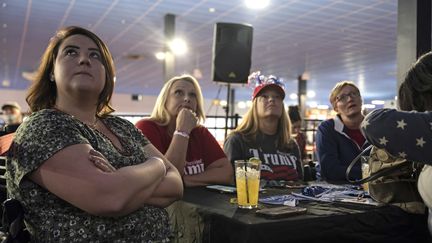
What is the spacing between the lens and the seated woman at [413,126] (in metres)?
1.23

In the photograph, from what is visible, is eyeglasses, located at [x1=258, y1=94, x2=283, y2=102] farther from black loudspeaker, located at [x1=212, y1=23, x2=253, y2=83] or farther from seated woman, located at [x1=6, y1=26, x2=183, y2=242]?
seated woman, located at [x1=6, y1=26, x2=183, y2=242]

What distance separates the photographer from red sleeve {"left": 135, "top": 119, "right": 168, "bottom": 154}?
2252 millimetres

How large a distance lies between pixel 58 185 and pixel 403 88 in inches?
47.9

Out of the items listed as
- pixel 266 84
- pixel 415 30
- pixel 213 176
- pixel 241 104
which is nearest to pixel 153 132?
pixel 213 176

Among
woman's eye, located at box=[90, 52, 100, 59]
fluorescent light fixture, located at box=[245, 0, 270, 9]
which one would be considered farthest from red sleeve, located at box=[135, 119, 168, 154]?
fluorescent light fixture, located at box=[245, 0, 270, 9]

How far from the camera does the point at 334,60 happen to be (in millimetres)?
10570

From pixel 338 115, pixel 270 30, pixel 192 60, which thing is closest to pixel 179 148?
pixel 338 115

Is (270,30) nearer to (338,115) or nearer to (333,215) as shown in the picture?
(338,115)

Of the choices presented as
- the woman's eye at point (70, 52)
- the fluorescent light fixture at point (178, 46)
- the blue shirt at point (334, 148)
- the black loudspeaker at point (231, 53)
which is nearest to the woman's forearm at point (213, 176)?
the blue shirt at point (334, 148)

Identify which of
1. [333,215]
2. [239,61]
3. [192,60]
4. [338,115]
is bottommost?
[333,215]

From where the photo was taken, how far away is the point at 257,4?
5.91 metres

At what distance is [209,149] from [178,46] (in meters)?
6.70

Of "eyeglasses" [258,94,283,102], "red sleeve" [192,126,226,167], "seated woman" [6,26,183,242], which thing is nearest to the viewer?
"seated woman" [6,26,183,242]

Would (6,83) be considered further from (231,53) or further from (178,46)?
(231,53)
